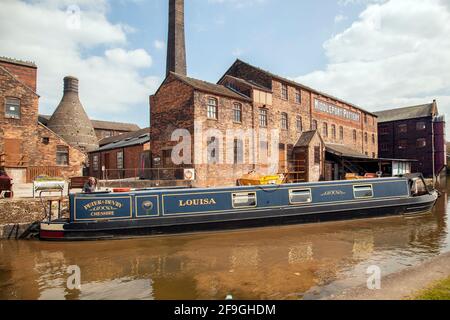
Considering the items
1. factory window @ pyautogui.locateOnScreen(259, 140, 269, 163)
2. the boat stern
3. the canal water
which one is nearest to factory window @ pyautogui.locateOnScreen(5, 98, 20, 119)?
the canal water

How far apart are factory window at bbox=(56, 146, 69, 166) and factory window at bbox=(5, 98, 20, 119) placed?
3.47 meters

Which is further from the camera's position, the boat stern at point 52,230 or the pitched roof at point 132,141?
the pitched roof at point 132,141

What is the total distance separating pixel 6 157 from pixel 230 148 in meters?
15.5

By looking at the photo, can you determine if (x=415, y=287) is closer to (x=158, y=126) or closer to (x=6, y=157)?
(x=158, y=126)

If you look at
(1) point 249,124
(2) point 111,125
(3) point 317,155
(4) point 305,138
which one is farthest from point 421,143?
(2) point 111,125

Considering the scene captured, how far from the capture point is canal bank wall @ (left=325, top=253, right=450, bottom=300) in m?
4.62

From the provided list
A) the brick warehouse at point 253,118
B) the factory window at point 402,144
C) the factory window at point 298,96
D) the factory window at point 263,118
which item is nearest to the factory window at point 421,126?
the factory window at point 402,144

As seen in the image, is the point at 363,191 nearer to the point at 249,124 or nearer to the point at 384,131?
the point at 249,124

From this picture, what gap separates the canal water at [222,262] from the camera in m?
5.79

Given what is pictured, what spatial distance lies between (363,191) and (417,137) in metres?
37.1

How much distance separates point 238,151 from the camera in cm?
2016

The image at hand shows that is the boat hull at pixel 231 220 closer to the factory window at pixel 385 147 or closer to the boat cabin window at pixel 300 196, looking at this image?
the boat cabin window at pixel 300 196

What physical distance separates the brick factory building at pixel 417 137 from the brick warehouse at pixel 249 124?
1886cm

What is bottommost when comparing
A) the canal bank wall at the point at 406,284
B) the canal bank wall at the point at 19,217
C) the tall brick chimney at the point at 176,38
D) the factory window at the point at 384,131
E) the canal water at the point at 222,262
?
the canal water at the point at 222,262
